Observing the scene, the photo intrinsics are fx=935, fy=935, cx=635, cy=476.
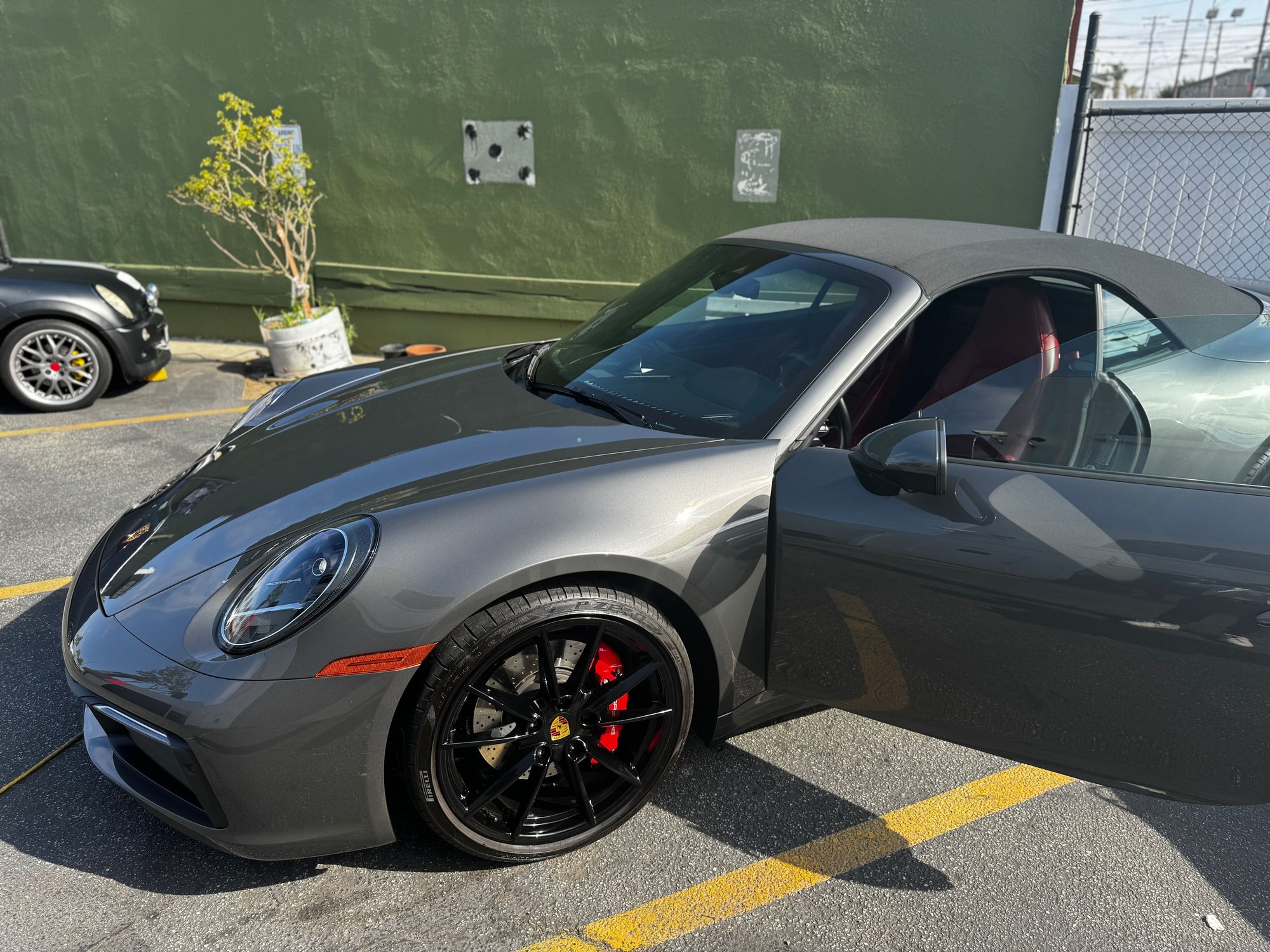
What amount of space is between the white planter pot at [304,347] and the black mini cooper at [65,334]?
87cm

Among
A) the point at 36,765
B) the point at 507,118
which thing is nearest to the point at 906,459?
the point at 36,765

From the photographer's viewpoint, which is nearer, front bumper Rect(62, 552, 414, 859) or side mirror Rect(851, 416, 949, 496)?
front bumper Rect(62, 552, 414, 859)

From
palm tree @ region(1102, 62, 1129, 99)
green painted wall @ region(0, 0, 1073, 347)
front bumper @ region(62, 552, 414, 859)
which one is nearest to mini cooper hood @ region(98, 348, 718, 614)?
front bumper @ region(62, 552, 414, 859)

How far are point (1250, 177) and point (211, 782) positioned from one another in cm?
649

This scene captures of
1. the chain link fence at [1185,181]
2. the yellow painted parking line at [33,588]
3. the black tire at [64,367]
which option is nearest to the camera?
the yellow painted parking line at [33,588]

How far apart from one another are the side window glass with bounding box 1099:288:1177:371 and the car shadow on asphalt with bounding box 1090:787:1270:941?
115cm

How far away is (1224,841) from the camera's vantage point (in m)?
2.54

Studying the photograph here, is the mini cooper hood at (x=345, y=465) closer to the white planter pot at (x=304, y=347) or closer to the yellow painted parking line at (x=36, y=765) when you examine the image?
the yellow painted parking line at (x=36, y=765)

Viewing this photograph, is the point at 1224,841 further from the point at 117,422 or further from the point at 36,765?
the point at 117,422

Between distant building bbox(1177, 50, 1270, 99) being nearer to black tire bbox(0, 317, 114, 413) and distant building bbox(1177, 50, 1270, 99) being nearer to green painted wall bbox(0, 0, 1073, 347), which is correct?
green painted wall bbox(0, 0, 1073, 347)

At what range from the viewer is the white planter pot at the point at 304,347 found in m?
7.20

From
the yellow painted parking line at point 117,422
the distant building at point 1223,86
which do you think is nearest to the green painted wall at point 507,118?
the yellow painted parking line at point 117,422

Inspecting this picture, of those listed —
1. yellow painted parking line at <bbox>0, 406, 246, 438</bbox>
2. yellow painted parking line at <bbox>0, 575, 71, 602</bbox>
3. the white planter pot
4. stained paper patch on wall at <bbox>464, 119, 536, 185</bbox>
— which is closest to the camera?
yellow painted parking line at <bbox>0, 575, 71, 602</bbox>

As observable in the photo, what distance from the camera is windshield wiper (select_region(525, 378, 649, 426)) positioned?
8.69 ft
